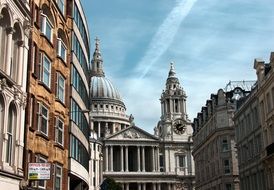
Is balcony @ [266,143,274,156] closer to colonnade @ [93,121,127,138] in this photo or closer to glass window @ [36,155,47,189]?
glass window @ [36,155,47,189]

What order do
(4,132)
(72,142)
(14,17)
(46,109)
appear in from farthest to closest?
(72,142), (46,109), (14,17), (4,132)

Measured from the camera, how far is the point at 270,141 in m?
47.6

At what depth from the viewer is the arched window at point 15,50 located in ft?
81.0

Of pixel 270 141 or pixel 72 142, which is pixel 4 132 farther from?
pixel 270 141

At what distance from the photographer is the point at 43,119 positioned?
29562mm

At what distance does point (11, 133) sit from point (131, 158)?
125 m

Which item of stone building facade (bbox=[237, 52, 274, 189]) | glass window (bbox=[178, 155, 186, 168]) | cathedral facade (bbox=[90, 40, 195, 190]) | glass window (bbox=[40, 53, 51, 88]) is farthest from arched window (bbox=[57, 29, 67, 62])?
glass window (bbox=[178, 155, 186, 168])

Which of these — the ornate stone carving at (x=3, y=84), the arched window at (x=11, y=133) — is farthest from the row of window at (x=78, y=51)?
the ornate stone carving at (x=3, y=84)

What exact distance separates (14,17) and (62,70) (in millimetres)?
9833

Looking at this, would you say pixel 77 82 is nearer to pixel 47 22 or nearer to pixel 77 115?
pixel 77 115

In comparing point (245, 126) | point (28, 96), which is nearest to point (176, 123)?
point (245, 126)

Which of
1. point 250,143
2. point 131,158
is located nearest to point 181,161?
point 131,158

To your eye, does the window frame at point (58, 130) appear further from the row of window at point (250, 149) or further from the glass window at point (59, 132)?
the row of window at point (250, 149)

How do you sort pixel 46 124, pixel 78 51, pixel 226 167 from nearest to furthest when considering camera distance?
pixel 46 124, pixel 78 51, pixel 226 167
